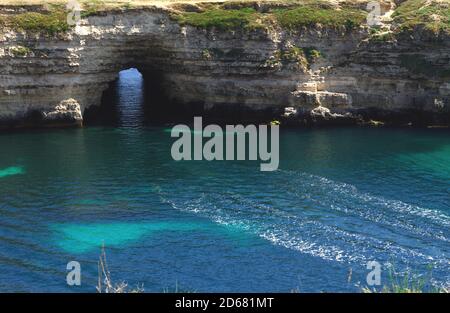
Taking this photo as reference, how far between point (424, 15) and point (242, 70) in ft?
83.6

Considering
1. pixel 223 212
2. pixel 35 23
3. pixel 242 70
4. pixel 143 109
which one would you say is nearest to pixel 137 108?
pixel 143 109

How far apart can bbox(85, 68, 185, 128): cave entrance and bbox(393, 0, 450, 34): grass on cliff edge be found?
3394 centimetres

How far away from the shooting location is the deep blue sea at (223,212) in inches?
1694

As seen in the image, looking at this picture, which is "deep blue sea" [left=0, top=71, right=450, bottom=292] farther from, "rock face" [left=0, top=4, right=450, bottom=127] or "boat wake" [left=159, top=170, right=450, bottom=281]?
"rock face" [left=0, top=4, right=450, bottom=127]

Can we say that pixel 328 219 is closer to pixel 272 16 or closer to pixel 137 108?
pixel 272 16

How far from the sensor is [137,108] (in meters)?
97.7

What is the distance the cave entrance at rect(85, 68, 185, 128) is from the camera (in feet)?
291

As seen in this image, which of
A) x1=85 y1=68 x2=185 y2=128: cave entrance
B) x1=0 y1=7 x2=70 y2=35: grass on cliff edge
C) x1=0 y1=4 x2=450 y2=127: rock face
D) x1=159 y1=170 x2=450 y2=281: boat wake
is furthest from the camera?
x1=85 y1=68 x2=185 y2=128: cave entrance

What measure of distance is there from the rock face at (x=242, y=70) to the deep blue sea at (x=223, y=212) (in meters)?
5.54

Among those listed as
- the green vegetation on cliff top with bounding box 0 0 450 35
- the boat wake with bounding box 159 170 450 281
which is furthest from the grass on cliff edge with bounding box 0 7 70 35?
the boat wake with bounding box 159 170 450 281

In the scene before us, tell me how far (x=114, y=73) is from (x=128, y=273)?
165 feet

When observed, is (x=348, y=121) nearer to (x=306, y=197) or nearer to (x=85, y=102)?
(x=306, y=197)

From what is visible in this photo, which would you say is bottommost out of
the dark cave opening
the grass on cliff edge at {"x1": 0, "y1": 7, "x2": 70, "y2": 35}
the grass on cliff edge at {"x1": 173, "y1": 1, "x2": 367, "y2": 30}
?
the dark cave opening

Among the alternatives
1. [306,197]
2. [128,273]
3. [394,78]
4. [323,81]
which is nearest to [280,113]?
[323,81]
